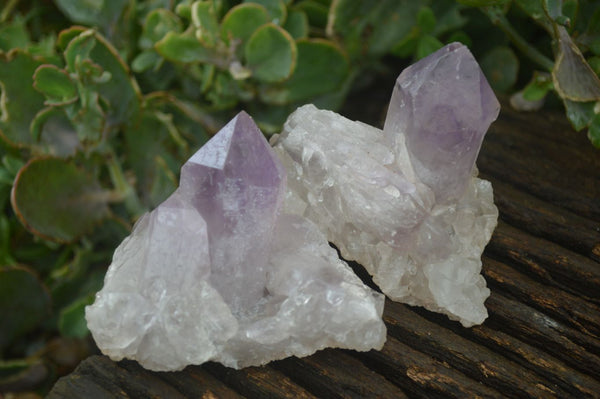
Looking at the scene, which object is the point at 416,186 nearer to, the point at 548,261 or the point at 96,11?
the point at 548,261

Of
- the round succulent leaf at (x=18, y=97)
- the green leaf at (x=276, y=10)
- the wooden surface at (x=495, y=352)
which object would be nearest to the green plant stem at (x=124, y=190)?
the round succulent leaf at (x=18, y=97)

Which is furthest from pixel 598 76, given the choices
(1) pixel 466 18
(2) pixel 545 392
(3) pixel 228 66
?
(3) pixel 228 66

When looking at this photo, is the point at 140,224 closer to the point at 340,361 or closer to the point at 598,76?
the point at 340,361

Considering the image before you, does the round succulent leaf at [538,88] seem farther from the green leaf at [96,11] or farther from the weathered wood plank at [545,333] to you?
the green leaf at [96,11]

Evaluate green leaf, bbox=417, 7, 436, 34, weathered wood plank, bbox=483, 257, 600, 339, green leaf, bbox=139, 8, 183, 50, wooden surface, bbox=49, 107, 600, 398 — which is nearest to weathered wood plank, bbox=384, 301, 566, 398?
wooden surface, bbox=49, 107, 600, 398

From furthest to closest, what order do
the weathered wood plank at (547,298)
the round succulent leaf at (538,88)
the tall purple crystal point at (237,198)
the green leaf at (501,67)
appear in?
the green leaf at (501,67)
the round succulent leaf at (538,88)
the weathered wood plank at (547,298)
the tall purple crystal point at (237,198)

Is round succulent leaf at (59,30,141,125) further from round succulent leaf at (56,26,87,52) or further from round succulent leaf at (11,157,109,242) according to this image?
round succulent leaf at (11,157,109,242)
